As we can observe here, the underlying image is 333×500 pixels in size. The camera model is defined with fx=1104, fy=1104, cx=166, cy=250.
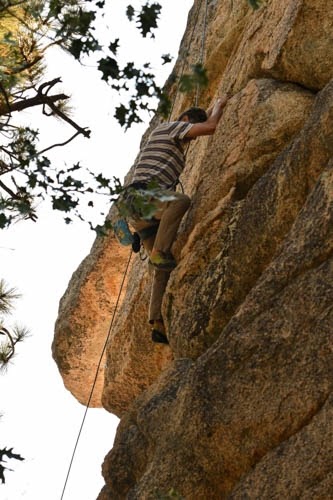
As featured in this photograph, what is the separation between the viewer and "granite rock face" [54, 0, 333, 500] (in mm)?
6484

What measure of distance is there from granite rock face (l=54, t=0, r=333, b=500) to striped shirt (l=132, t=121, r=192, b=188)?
0.85ft

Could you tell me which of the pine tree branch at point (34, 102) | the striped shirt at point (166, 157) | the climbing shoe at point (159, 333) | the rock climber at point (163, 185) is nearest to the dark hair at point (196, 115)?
the rock climber at point (163, 185)

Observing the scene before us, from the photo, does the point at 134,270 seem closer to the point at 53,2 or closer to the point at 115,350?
the point at 115,350

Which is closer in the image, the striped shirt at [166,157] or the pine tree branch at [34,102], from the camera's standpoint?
the pine tree branch at [34,102]

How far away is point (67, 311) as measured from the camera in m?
13.3

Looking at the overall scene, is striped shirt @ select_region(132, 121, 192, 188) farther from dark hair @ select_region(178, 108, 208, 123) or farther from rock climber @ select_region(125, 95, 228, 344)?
dark hair @ select_region(178, 108, 208, 123)

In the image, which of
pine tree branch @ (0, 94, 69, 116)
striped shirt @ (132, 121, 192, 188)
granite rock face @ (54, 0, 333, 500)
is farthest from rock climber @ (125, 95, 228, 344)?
pine tree branch @ (0, 94, 69, 116)

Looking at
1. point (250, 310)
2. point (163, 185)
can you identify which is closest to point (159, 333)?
point (163, 185)

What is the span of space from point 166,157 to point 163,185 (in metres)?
0.25

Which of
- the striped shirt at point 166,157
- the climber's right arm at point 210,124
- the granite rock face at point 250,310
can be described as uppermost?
the climber's right arm at point 210,124

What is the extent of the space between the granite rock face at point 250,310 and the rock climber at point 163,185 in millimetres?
129

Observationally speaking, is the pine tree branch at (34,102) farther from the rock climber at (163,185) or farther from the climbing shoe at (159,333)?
the climbing shoe at (159,333)

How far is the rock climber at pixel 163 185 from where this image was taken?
940 centimetres

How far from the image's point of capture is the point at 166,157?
961 centimetres
